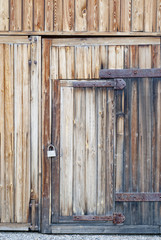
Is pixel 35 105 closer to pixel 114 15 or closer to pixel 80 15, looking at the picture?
pixel 80 15

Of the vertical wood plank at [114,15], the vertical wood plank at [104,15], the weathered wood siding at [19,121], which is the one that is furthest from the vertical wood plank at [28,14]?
the vertical wood plank at [114,15]

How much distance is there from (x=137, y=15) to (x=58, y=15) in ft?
3.24

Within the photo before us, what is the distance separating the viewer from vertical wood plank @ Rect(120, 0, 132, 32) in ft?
10.2

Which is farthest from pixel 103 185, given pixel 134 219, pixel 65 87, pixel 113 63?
pixel 113 63

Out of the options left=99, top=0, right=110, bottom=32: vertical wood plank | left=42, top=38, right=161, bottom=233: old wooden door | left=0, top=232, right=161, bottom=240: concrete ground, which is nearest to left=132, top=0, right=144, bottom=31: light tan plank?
left=42, top=38, right=161, bottom=233: old wooden door

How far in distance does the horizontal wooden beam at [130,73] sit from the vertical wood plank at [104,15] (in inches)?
20.5

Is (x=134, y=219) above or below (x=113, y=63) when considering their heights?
below

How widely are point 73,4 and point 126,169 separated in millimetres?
2164

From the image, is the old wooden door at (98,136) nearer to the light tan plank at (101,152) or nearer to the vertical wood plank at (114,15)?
the light tan plank at (101,152)

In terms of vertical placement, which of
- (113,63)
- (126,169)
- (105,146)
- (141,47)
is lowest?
(126,169)

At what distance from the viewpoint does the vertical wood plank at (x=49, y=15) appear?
3.12 metres

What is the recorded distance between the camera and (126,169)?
3143 mm

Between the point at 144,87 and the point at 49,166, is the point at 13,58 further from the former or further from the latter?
the point at 144,87

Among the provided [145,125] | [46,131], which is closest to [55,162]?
[46,131]
